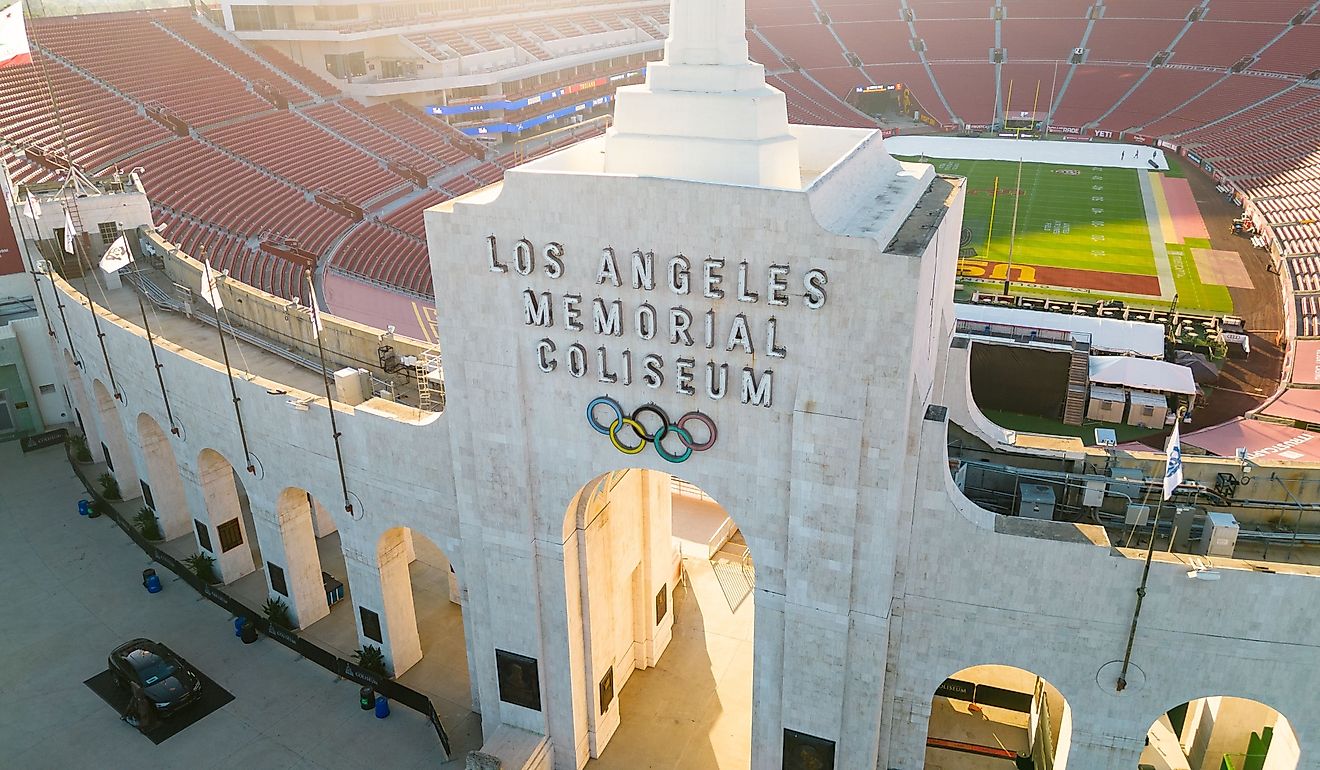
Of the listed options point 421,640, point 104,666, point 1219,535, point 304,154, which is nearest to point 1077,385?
point 1219,535

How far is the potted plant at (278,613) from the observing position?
25281 millimetres

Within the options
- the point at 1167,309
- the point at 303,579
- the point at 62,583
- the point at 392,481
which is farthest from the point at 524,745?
the point at 1167,309

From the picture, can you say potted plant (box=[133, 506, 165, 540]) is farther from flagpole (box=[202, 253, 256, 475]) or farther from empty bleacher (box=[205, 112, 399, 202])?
empty bleacher (box=[205, 112, 399, 202])

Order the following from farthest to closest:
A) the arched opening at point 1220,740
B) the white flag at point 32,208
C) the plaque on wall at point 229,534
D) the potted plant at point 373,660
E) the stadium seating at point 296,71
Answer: the stadium seating at point 296,71
the white flag at point 32,208
the plaque on wall at point 229,534
the potted plant at point 373,660
the arched opening at point 1220,740

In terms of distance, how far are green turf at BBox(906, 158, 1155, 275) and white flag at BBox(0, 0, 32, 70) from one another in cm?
5462

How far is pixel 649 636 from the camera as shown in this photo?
919 inches

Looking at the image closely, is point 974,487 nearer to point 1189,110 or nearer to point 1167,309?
point 1167,309

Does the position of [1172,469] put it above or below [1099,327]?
above

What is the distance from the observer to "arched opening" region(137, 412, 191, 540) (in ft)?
93.5

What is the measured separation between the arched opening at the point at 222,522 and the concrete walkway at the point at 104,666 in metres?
1.41

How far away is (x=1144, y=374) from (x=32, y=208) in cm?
4441

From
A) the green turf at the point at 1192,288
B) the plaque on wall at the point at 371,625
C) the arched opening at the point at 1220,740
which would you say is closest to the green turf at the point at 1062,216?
the green turf at the point at 1192,288

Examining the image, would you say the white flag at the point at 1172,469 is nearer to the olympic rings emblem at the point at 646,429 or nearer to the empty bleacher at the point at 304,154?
the olympic rings emblem at the point at 646,429

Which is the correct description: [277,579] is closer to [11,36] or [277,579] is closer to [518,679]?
[518,679]
